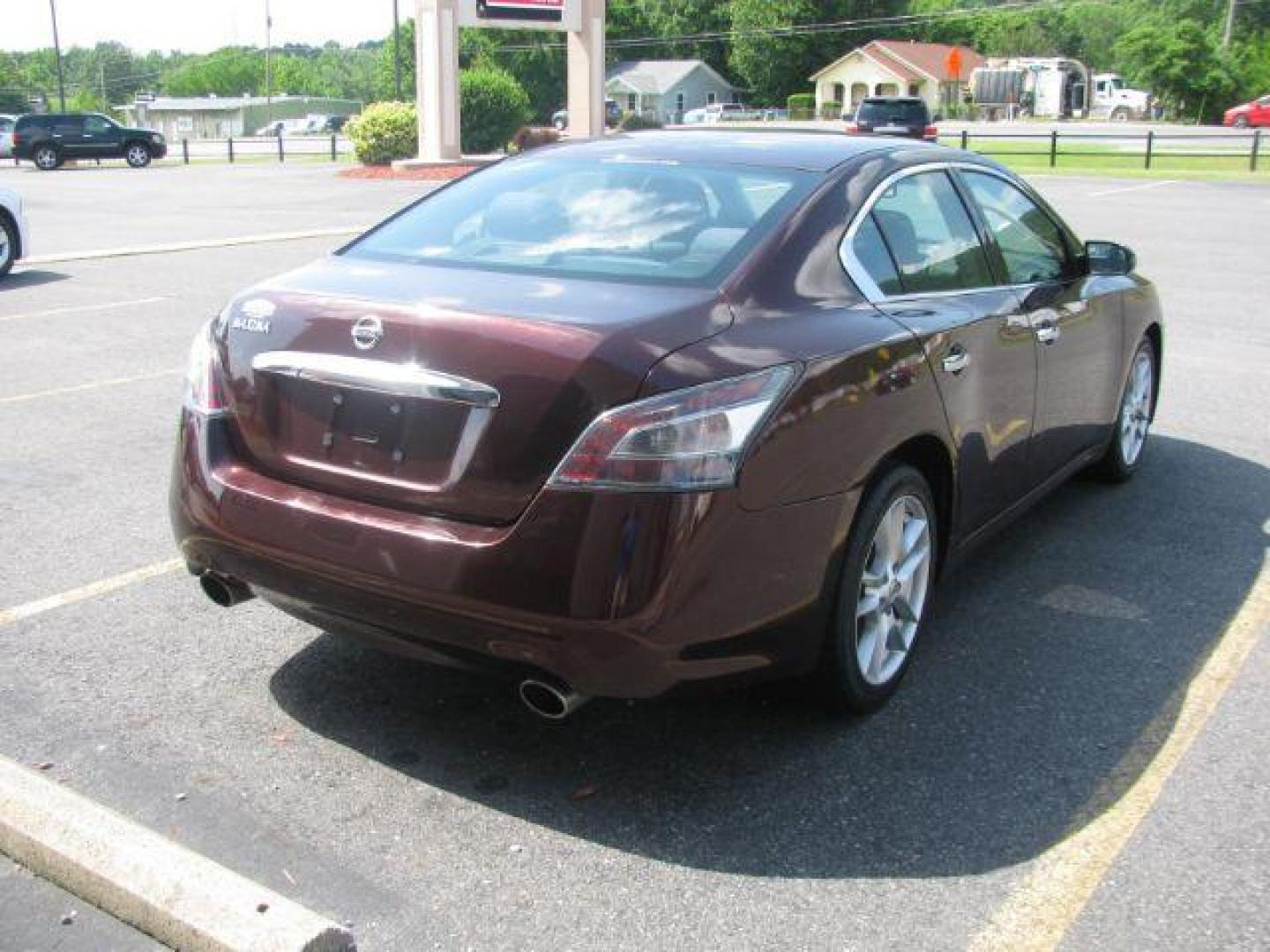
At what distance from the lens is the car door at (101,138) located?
134 ft

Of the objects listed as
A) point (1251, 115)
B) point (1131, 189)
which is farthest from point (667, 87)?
point (1131, 189)

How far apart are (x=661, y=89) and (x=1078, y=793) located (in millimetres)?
102096

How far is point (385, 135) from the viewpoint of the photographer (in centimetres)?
3491

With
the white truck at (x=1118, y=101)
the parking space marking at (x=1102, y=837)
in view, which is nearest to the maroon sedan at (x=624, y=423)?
the parking space marking at (x=1102, y=837)

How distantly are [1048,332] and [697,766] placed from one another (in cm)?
226

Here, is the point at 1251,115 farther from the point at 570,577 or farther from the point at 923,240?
the point at 570,577

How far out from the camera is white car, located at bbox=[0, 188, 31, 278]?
13.3 metres

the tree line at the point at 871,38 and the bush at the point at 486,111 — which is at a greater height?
the tree line at the point at 871,38

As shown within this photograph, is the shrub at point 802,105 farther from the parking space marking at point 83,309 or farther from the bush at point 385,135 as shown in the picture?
the parking space marking at point 83,309

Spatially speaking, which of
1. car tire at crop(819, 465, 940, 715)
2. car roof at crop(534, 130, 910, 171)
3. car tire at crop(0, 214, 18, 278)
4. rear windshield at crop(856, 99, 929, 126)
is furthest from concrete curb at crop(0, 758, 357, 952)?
rear windshield at crop(856, 99, 929, 126)

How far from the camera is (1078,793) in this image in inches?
137

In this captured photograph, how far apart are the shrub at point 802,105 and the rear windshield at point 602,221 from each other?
83931mm

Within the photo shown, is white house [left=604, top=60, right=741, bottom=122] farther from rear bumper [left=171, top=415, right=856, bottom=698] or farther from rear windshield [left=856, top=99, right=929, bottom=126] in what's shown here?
rear bumper [left=171, top=415, right=856, bottom=698]

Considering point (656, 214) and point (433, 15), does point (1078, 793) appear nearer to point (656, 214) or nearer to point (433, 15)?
point (656, 214)
